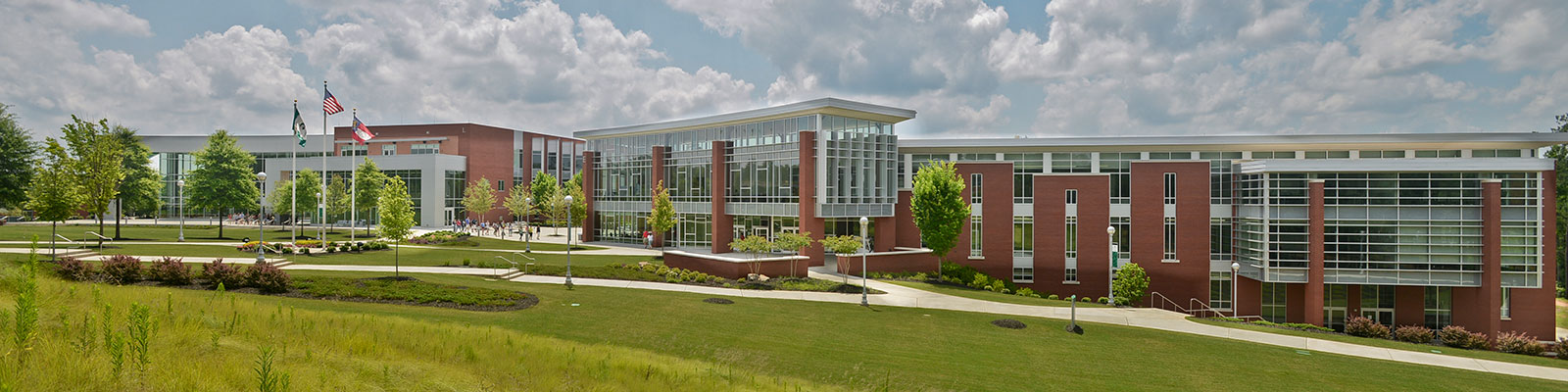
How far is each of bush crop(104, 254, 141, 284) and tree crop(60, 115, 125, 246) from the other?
66.1ft

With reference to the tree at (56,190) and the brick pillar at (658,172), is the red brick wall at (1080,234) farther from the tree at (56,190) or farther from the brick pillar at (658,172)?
the tree at (56,190)

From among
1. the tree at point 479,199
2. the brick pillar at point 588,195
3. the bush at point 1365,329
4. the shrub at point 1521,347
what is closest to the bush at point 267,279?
the bush at point 1365,329

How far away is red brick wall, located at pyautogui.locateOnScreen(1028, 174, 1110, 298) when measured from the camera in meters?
44.2

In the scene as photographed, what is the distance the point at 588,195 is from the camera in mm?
60406

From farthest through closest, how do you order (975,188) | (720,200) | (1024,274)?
(720,200) → (975,188) → (1024,274)

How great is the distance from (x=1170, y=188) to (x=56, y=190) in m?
58.7

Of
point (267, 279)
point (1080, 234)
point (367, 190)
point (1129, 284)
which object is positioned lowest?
point (1129, 284)

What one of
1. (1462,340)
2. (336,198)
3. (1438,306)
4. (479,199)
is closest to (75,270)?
(336,198)

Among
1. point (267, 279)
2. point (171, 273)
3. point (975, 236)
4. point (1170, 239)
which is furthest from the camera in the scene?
point (975, 236)

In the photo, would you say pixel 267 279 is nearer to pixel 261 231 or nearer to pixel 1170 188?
pixel 261 231

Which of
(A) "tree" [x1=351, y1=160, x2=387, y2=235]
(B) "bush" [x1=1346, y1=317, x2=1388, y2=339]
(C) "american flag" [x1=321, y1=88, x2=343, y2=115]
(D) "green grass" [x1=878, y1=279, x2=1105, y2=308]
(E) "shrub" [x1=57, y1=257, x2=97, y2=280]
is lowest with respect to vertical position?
(B) "bush" [x1=1346, y1=317, x2=1388, y2=339]

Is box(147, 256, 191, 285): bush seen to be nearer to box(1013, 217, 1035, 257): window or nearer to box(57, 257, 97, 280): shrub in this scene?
box(57, 257, 97, 280): shrub

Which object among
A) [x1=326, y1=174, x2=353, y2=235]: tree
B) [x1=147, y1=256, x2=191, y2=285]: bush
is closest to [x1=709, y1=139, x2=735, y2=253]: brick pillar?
[x1=147, y1=256, x2=191, y2=285]: bush

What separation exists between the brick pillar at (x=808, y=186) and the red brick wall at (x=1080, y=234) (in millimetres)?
13941
